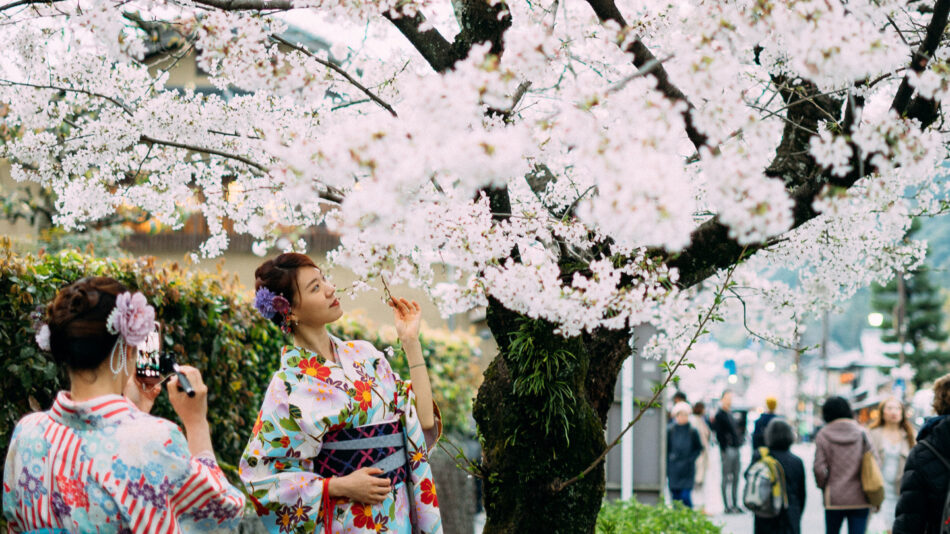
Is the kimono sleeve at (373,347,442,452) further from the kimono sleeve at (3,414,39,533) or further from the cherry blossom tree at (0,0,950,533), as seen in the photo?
the kimono sleeve at (3,414,39,533)

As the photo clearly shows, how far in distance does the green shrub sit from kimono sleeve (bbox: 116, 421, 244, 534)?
174 inches

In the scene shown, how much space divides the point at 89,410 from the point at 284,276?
44.2 inches

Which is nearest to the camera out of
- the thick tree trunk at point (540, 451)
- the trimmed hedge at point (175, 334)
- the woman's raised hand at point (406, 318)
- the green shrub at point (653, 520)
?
the woman's raised hand at point (406, 318)

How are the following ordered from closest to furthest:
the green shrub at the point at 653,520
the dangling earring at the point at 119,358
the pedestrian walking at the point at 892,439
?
the dangling earring at the point at 119,358 → the green shrub at the point at 653,520 → the pedestrian walking at the point at 892,439

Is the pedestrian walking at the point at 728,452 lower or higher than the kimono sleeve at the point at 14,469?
higher

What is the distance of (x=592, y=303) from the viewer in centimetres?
319

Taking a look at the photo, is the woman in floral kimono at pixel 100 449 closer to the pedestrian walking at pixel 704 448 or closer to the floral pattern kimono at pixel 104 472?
the floral pattern kimono at pixel 104 472

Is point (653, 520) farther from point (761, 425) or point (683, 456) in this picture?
point (683, 456)

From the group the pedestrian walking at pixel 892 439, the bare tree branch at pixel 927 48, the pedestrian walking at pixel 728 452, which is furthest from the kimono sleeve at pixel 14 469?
the pedestrian walking at pixel 728 452

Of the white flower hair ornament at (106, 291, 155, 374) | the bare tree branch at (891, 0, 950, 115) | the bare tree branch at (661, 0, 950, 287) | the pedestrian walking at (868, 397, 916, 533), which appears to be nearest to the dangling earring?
the white flower hair ornament at (106, 291, 155, 374)

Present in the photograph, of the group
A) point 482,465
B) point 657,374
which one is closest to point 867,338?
point 657,374

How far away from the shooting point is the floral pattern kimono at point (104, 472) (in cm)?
237

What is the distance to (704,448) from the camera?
1260 cm

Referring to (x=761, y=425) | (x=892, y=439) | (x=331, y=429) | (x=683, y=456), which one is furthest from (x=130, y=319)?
(x=683, y=456)
